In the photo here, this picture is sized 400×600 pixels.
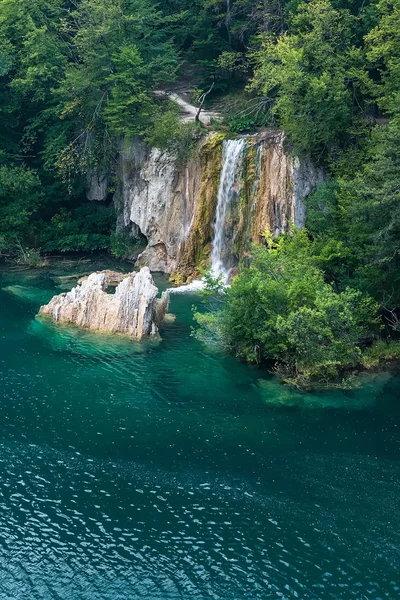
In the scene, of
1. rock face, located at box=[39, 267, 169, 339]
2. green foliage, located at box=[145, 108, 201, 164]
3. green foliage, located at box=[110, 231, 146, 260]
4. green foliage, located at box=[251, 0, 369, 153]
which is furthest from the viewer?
green foliage, located at box=[110, 231, 146, 260]

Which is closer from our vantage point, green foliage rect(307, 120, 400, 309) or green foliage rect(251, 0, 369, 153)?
green foliage rect(307, 120, 400, 309)

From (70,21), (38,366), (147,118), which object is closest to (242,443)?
(38,366)

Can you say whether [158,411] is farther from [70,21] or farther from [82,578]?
[70,21]

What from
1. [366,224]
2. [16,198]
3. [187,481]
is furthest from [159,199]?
[187,481]

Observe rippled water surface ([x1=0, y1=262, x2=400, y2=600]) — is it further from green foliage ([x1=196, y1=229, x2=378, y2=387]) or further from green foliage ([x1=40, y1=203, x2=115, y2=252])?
green foliage ([x1=40, y1=203, x2=115, y2=252])

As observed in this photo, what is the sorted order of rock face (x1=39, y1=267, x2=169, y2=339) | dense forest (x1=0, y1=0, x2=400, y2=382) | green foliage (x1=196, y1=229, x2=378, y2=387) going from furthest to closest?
rock face (x1=39, y1=267, x2=169, y2=339) < dense forest (x1=0, y1=0, x2=400, y2=382) < green foliage (x1=196, y1=229, x2=378, y2=387)

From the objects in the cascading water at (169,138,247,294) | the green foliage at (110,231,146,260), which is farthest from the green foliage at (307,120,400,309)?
the green foliage at (110,231,146,260)
